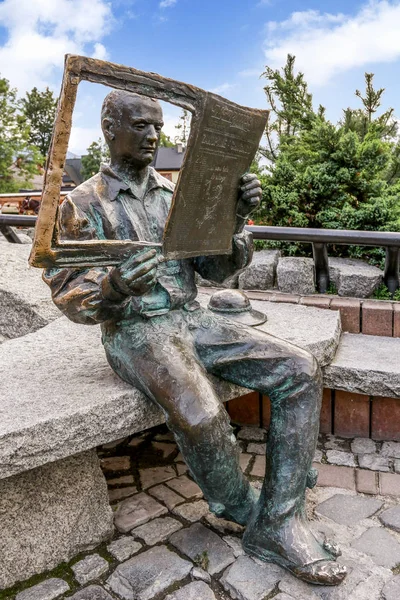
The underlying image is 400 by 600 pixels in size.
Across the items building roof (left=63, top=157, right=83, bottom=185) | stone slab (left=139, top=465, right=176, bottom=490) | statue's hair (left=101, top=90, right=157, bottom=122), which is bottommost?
stone slab (left=139, top=465, right=176, bottom=490)

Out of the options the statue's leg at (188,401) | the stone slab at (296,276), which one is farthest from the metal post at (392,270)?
the statue's leg at (188,401)

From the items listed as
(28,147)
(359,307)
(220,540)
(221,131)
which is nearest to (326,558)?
(220,540)

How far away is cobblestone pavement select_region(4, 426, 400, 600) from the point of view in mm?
1988

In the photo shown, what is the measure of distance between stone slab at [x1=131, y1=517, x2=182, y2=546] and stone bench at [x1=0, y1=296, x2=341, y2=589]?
0.13 m

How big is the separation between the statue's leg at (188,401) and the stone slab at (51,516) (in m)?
0.45

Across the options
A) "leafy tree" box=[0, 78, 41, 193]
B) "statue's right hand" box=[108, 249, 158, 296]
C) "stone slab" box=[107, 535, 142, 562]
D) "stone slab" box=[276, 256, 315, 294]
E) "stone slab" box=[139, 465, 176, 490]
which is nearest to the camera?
"statue's right hand" box=[108, 249, 158, 296]

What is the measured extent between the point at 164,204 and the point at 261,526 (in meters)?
1.34

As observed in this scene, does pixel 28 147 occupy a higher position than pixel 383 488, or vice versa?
pixel 28 147

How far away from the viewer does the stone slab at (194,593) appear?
1.96m

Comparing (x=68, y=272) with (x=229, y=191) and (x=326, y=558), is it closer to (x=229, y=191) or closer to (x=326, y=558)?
(x=229, y=191)

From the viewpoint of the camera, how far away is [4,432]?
184 cm

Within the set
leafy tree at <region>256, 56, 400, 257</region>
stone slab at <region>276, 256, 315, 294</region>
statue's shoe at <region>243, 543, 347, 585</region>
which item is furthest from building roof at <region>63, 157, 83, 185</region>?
statue's shoe at <region>243, 543, 347, 585</region>

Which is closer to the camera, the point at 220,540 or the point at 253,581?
the point at 253,581

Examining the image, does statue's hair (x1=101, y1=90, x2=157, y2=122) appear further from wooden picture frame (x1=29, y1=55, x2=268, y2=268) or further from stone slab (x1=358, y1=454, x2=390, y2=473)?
stone slab (x1=358, y1=454, x2=390, y2=473)
